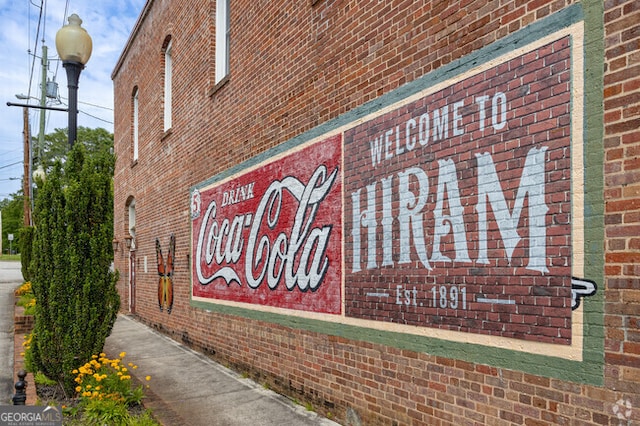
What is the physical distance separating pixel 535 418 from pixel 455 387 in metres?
0.73

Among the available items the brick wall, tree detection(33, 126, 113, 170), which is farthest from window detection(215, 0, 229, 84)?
tree detection(33, 126, 113, 170)

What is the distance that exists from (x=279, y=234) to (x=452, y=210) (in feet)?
10.4

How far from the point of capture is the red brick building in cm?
315

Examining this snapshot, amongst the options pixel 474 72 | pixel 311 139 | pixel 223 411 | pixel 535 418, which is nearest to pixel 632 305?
pixel 535 418

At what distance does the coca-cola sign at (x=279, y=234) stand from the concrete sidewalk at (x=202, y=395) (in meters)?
1.14

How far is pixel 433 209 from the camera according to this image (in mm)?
4336

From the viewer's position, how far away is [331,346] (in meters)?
5.66

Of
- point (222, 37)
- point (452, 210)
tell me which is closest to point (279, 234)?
point (452, 210)

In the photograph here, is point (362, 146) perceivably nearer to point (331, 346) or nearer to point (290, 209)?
point (290, 209)

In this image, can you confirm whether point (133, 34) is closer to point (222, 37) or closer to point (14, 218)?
point (222, 37)

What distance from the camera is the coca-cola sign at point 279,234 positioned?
578 centimetres

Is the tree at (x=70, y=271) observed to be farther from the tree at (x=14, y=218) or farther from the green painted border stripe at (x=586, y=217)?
the tree at (x=14, y=218)

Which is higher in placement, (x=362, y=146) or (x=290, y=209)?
(x=362, y=146)

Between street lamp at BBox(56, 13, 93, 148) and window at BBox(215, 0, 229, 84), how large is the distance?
2723mm
